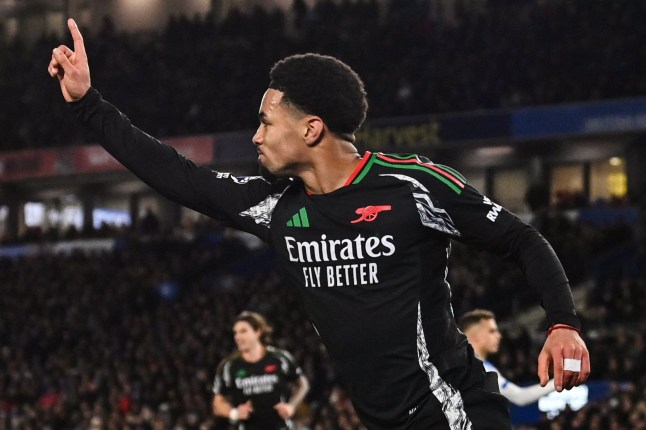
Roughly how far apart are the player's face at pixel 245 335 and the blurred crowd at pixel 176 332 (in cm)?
610

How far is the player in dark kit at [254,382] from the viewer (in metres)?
9.38

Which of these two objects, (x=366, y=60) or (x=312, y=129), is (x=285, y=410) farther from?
(x=366, y=60)

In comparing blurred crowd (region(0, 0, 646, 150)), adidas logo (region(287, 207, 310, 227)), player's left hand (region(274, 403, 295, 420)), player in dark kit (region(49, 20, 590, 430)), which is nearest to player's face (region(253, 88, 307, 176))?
player in dark kit (region(49, 20, 590, 430))

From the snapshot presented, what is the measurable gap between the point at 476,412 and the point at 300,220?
90cm

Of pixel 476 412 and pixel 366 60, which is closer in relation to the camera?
pixel 476 412

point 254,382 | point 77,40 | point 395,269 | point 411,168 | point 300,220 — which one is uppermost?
point 77,40

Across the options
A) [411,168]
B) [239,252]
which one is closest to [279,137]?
[411,168]

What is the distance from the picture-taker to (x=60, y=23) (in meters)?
44.0

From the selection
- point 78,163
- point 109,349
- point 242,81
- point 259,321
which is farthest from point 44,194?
point 259,321

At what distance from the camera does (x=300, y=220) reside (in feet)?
12.5

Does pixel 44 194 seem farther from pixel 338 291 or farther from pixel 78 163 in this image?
pixel 338 291

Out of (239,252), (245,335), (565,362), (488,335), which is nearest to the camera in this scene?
(565,362)

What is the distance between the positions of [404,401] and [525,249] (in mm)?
658

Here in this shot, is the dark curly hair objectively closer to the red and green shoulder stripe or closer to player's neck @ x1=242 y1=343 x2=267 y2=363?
the red and green shoulder stripe
